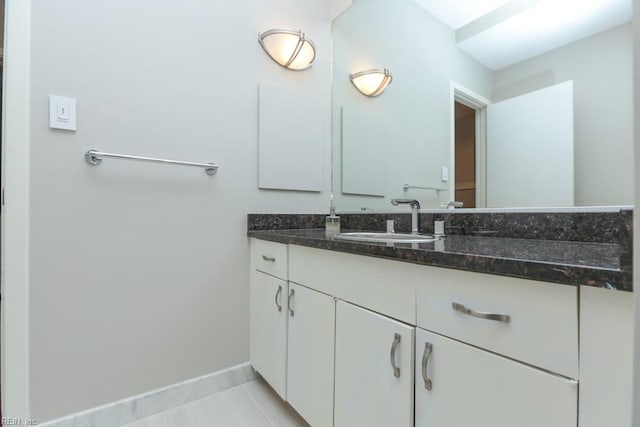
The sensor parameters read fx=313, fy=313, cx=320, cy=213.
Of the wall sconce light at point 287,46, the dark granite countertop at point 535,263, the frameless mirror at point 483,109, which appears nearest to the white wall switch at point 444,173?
the frameless mirror at point 483,109

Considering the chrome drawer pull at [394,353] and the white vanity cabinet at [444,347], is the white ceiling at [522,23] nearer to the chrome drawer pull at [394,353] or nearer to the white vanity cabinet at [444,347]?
the white vanity cabinet at [444,347]

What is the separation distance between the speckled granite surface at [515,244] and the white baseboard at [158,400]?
687 millimetres

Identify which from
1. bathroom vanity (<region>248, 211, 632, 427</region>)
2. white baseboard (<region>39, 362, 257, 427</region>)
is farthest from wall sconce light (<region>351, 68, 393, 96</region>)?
white baseboard (<region>39, 362, 257, 427</region>)

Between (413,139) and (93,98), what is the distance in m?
1.43

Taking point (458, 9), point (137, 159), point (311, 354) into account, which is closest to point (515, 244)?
point (311, 354)

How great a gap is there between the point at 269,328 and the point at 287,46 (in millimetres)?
1409

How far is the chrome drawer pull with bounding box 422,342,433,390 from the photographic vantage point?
725mm

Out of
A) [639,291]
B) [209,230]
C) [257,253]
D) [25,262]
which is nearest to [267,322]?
[257,253]

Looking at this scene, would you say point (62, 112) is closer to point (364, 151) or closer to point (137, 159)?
point (137, 159)

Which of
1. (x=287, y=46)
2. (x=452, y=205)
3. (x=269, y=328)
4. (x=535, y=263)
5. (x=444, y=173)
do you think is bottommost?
(x=269, y=328)

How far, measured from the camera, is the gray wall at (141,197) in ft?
3.66

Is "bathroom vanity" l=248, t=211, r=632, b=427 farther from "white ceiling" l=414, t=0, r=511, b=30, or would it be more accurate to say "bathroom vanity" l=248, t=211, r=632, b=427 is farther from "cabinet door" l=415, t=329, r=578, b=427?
"white ceiling" l=414, t=0, r=511, b=30

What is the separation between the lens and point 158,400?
4.35ft

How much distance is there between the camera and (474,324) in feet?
2.13
